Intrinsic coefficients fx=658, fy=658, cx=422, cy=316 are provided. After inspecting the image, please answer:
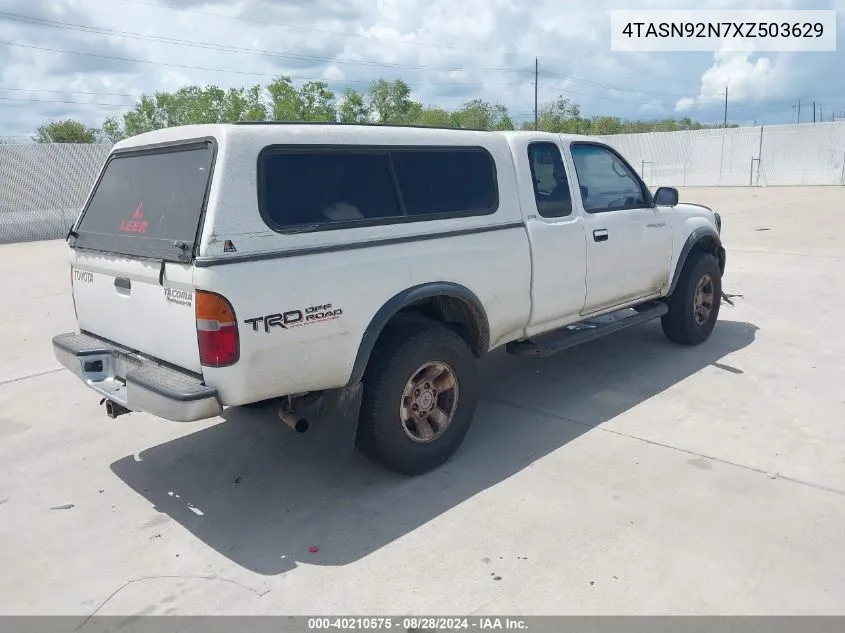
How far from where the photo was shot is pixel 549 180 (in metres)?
4.77

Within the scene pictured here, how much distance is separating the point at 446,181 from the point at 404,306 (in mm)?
906

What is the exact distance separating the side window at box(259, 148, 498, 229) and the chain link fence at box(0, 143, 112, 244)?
1986 centimetres

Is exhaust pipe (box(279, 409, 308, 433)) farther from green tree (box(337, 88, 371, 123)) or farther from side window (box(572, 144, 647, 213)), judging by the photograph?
green tree (box(337, 88, 371, 123))

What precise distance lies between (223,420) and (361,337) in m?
2.02

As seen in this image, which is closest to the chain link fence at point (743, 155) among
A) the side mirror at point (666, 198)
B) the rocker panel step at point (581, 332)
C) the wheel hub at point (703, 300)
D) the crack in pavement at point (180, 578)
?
the wheel hub at point (703, 300)

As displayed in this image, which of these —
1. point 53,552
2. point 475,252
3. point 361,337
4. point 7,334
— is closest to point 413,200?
point 475,252

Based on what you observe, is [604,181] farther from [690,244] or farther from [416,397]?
[416,397]

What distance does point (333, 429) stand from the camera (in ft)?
12.1

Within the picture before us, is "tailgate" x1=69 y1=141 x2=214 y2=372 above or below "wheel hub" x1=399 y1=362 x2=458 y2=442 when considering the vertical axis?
above

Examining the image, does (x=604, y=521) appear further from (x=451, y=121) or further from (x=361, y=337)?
(x=451, y=121)

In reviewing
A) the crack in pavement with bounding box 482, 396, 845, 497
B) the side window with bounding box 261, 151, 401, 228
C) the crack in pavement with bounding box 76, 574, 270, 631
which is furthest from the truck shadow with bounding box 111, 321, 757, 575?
the side window with bounding box 261, 151, 401, 228

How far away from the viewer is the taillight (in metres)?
3.06

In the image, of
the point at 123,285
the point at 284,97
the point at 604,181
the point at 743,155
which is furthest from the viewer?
the point at 284,97

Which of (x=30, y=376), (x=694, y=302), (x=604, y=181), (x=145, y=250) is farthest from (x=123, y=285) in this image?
(x=694, y=302)
